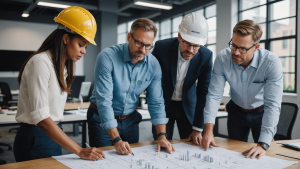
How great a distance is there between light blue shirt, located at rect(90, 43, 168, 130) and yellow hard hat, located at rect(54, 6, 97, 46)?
0.29 m

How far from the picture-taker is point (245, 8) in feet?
19.5

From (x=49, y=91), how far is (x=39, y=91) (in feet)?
0.35

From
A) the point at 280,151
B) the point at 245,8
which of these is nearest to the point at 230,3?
the point at 245,8

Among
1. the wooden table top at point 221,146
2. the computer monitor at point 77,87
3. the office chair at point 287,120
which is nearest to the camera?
the wooden table top at point 221,146

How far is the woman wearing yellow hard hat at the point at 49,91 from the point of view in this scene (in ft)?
3.82

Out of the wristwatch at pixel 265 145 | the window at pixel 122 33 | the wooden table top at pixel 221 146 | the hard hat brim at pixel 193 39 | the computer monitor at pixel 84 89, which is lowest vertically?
the wooden table top at pixel 221 146

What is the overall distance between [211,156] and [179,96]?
2.32ft

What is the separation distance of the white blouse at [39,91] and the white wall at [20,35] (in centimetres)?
791

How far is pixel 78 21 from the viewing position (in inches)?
50.7

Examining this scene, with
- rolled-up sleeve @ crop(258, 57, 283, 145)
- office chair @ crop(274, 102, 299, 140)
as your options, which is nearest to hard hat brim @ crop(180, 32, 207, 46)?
rolled-up sleeve @ crop(258, 57, 283, 145)

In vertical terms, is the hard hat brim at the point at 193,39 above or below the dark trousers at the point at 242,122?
above

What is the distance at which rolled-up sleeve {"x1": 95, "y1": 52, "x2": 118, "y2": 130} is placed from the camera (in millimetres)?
1480

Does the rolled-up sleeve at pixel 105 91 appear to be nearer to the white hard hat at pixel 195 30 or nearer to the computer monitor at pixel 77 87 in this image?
the white hard hat at pixel 195 30

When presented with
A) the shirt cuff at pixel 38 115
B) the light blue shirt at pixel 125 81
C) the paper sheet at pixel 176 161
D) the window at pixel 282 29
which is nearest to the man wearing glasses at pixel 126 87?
the light blue shirt at pixel 125 81
